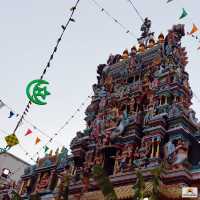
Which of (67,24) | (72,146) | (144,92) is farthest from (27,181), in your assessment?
(67,24)

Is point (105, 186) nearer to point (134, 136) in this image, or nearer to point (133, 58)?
point (134, 136)

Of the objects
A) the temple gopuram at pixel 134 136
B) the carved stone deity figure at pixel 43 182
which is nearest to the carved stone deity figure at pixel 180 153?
the temple gopuram at pixel 134 136

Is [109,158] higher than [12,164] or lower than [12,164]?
lower

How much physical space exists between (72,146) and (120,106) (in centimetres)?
374

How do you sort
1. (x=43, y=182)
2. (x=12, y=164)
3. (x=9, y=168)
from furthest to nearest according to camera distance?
(x=12, y=164) → (x=9, y=168) → (x=43, y=182)

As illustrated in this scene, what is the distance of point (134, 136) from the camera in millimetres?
21656

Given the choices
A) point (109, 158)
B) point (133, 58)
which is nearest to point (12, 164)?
point (109, 158)

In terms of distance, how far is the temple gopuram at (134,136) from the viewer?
738 inches

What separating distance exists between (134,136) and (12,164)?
53.1ft

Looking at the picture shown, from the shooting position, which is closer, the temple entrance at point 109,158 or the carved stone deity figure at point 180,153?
the carved stone deity figure at point 180,153

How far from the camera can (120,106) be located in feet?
82.4

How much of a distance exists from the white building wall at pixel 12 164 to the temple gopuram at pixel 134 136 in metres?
7.07

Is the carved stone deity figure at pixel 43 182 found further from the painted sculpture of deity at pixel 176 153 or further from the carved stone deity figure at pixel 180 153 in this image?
the carved stone deity figure at pixel 180 153

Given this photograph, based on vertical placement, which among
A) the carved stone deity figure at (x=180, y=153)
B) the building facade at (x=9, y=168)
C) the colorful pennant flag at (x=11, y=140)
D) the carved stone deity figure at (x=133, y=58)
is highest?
the carved stone deity figure at (x=133, y=58)
